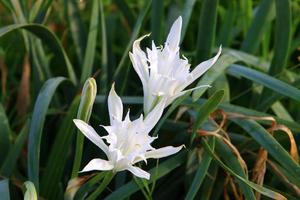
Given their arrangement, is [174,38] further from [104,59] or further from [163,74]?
[104,59]

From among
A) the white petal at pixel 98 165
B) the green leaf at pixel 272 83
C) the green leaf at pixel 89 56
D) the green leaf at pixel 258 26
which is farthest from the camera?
the green leaf at pixel 258 26

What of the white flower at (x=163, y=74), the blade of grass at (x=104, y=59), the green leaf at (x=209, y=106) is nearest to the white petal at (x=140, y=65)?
the white flower at (x=163, y=74)

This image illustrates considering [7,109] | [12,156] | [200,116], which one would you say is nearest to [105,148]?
[200,116]

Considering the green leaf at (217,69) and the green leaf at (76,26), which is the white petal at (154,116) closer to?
the green leaf at (217,69)

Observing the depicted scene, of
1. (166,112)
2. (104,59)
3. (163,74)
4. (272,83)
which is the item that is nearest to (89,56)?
(104,59)

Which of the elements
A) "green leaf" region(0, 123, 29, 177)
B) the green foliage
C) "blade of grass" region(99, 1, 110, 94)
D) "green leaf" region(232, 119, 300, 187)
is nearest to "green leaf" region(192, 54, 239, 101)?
the green foliage
